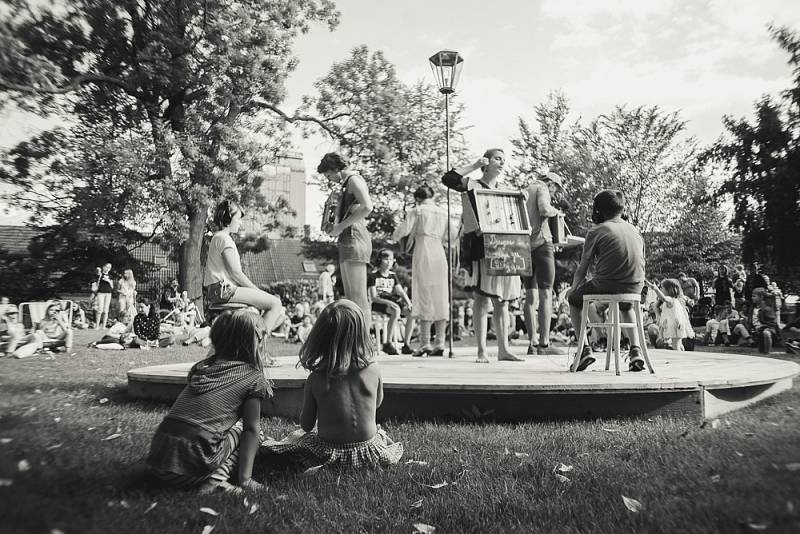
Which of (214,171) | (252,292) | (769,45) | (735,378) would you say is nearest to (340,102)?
(214,171)

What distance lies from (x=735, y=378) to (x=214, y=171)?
51.4 feet

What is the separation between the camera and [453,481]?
10.5 ft

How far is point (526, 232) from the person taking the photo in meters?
6.56

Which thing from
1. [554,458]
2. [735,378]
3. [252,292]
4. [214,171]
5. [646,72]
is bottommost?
[554,458]

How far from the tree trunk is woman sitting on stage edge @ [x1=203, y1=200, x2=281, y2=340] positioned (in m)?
13.3

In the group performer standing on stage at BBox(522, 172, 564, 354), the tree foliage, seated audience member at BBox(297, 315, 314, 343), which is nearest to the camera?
performer standing on stage at BBox(522, 172, 564, 354)

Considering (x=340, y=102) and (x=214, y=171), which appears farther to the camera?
(x=340, y=102)

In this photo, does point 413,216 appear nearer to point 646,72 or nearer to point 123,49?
point 646,72

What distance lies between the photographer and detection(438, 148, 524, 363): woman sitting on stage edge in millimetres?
6426

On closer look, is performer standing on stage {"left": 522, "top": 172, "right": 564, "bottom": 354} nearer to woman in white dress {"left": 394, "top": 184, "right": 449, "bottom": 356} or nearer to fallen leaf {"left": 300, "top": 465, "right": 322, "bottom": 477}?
woman in white dress {"left": 394, "top": 184, "right": 449, "bottom": 356}

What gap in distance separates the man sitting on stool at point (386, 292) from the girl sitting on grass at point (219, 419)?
5.75 meters

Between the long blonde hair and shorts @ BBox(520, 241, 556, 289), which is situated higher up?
shorts @ BBox(520, 241, 556, 289)

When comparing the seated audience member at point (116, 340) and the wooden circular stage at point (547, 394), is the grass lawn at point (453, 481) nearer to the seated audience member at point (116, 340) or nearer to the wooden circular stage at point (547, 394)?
the wooden circular stage at point (547, 394)

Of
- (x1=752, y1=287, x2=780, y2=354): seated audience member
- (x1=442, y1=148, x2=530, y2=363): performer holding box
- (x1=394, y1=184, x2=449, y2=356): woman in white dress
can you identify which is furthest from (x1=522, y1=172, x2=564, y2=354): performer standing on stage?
(x1=752, y1=287, x2=780, y2=354): seated audience member
